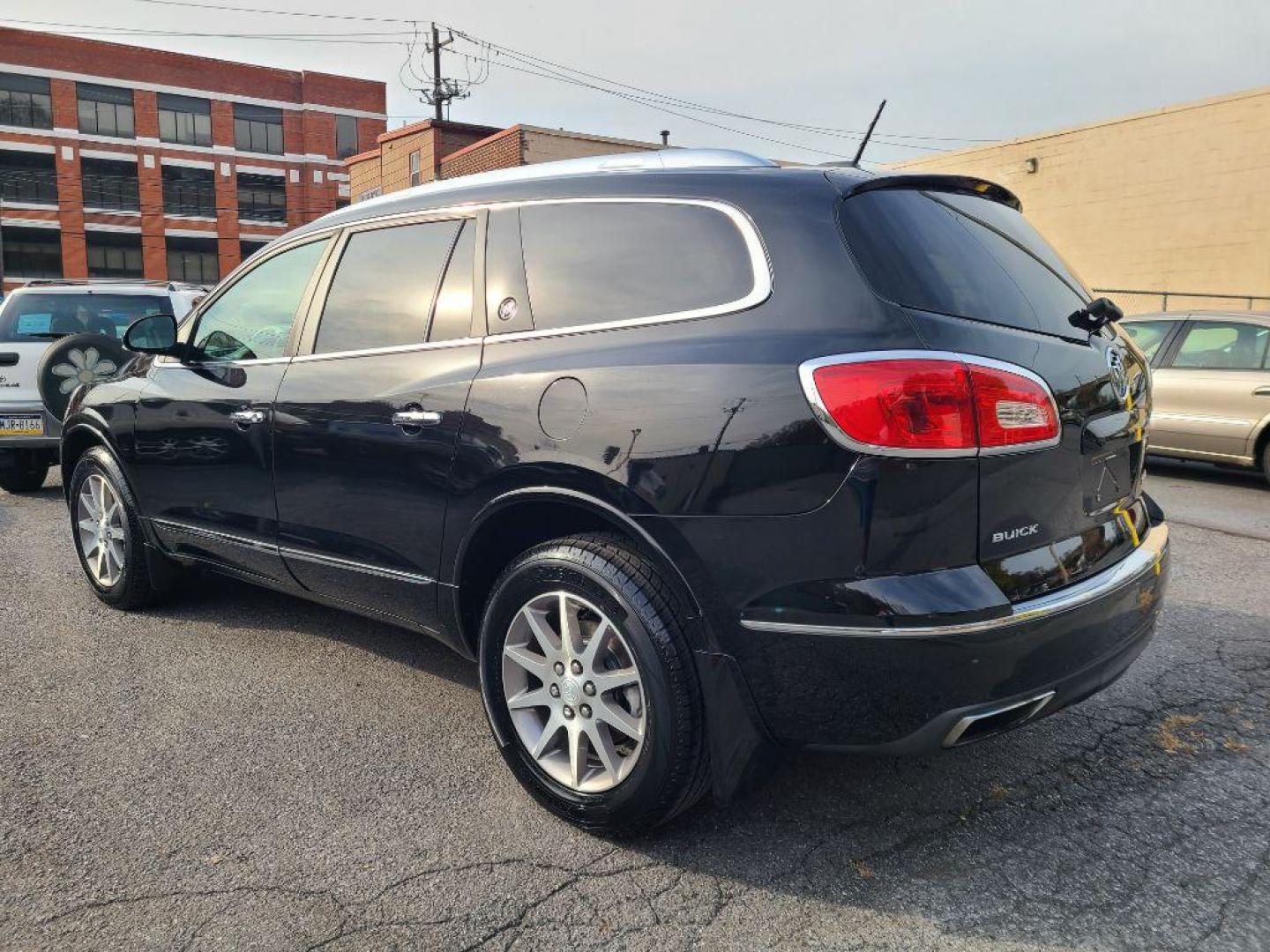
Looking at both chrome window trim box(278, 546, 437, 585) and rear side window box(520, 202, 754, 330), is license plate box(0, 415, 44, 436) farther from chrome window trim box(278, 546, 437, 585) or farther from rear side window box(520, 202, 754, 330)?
rear side window box(520, 202, 754, 330)

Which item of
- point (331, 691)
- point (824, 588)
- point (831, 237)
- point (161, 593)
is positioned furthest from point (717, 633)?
point (161, 593)

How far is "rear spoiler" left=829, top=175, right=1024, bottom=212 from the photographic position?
261 centimetres

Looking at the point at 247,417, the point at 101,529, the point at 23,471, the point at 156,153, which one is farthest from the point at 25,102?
the point at 247,417

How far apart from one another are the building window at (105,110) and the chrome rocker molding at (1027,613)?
56251 millimetres

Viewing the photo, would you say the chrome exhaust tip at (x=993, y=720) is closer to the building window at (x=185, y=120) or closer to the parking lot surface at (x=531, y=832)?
the parking lot surface at (x=531, y=832)

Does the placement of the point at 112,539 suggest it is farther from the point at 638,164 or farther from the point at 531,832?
the point at 638,164

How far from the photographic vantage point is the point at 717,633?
95.7 inches

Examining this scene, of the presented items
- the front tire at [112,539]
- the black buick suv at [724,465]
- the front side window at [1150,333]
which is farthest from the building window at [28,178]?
the black buick suv at [724,465]

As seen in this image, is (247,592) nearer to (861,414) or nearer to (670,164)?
(670,164)

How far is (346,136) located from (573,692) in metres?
57.4

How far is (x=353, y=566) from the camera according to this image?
3490mm

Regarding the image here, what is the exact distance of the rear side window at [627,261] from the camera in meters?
2.62

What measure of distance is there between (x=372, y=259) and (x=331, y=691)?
166cm

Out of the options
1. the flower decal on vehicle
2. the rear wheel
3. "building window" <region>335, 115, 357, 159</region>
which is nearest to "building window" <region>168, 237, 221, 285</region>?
"building window" <region>335, 115, 357, 159</region>
